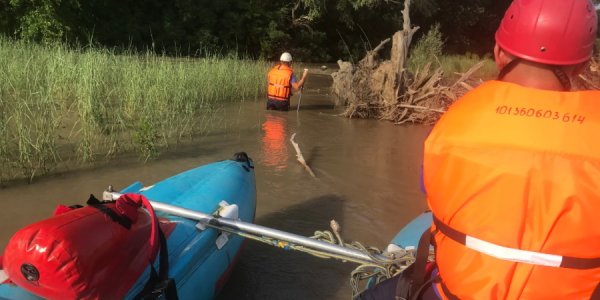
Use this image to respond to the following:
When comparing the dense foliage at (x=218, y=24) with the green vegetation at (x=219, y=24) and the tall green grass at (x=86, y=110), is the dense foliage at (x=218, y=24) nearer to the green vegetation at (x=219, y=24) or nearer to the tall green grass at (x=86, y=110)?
the green vegetation at (x=219, y=24)

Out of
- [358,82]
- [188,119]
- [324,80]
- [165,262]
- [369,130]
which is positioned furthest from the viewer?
[324,80]

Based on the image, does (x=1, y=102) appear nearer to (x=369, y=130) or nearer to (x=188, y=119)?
(x=188, y=119)

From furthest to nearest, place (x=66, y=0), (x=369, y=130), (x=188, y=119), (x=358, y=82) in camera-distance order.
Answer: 1. (x=66, y=0)
2. (x=358, y=82)
3. (x=369, y=130)
4. (x=188, y=119)

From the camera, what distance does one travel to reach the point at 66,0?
666 inches

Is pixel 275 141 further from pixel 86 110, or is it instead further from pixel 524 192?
pixel 524 192

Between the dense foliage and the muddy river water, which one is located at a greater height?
the dense foliage

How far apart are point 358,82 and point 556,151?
388 inches

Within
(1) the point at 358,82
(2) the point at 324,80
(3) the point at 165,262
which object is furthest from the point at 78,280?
(2) the point at 324,80

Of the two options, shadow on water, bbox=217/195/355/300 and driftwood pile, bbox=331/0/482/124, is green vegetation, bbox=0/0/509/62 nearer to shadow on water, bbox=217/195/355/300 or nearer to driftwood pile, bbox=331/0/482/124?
driftwood pile, bbox=331/0/482/124

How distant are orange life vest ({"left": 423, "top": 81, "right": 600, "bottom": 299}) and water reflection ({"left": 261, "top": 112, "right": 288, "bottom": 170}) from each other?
202 inches

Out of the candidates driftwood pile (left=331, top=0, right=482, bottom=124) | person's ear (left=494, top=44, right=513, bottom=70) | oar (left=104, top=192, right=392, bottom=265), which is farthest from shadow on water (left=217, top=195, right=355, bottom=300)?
driftwood pile (left=331, top=0, right=482, bottom=124)

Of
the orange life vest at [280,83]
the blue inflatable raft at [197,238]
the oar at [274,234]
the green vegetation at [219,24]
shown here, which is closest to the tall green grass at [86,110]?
the orange life vest at [280,83]

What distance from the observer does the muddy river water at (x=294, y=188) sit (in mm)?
3943

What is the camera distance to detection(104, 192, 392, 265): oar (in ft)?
8.77
